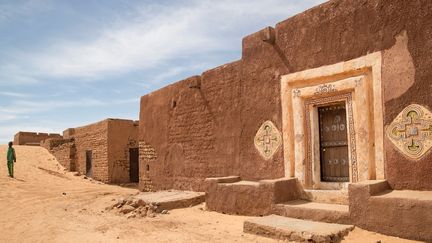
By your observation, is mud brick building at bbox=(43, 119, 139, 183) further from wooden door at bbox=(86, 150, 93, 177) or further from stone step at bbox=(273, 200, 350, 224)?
stone step at bbox=(273, 200, 350, 224)

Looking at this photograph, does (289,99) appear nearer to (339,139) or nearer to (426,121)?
(339,139)

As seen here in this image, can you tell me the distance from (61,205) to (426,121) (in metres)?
8.32

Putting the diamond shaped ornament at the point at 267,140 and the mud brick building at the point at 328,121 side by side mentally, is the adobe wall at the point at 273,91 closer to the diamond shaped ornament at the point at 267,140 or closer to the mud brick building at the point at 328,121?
the mud brick building at the point at 328,121

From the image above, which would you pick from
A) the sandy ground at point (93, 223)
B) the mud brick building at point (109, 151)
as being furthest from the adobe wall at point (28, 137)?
the sandy ground at point (93, 223)

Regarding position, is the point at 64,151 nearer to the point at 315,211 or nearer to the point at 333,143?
the point at 333,143

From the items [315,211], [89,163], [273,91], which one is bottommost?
[315,211]

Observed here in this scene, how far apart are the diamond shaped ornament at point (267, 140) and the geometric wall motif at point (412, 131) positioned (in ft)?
7.19

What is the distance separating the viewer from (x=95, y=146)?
16453mm

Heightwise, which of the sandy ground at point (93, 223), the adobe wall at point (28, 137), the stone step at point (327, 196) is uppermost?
the adobe wall at point (28, 137)

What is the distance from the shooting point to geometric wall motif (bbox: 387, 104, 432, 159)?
4.88 metres

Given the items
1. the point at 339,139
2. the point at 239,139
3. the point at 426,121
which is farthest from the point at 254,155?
the point at 426,121

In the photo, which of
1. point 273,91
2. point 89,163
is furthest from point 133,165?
point 273,91

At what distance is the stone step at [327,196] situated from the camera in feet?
18.4

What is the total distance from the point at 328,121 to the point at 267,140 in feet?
4.20
